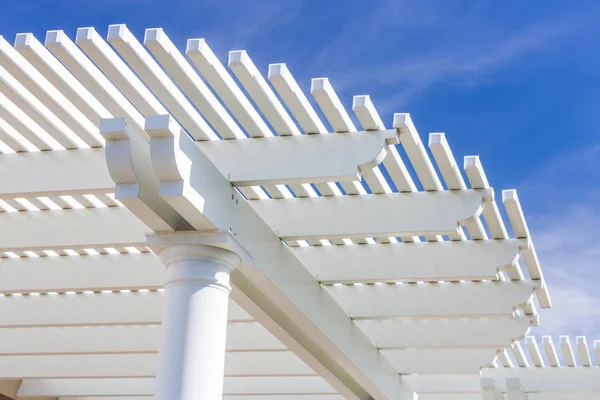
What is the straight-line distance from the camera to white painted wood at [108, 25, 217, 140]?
20.2 feet

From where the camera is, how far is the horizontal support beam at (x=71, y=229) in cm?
889

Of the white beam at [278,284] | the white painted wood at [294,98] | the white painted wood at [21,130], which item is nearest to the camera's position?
the white painted wood at [294,98]

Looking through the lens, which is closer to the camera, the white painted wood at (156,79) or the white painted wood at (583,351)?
the white painted wood at (156,79)

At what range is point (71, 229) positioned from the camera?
912 centimetres

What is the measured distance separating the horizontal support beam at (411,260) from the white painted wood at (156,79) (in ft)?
8.77

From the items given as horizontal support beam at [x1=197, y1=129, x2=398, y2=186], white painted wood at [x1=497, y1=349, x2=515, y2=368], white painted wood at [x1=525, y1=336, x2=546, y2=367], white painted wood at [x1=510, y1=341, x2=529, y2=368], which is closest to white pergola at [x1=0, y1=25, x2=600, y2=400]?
horizontal support beam at [x1=197, y1=129, x2=398, y2=186]

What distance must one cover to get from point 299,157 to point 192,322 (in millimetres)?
1623

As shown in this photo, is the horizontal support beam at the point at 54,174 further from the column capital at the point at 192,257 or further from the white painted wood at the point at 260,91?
the white painted wood at the point at 260,91

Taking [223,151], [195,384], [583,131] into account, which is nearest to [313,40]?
[223,151]

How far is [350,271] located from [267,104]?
322 centimetres

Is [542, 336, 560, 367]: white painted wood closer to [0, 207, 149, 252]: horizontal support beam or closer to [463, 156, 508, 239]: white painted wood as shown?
[463, 156, 508, 239]: white painted wood

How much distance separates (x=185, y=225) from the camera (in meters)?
7.16

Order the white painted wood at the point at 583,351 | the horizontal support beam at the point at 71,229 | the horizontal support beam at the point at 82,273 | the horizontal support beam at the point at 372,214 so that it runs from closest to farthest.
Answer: the horizontal support beam at the point at 372,214, the horizontal support beam at the point at 71,229, the horizontal support beam at the point at 82,273, the white painted wood at the point at 583,351

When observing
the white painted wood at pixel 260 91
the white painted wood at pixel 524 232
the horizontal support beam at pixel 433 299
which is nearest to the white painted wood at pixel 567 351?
the white painted wood at pixel 524 232
